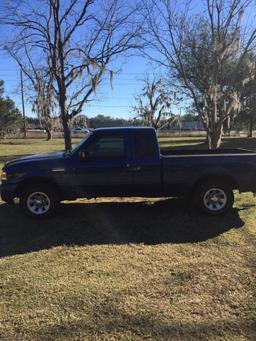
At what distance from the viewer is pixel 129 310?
3.80 metres

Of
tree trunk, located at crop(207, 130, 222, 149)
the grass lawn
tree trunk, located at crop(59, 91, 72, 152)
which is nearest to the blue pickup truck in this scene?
the grass lawn

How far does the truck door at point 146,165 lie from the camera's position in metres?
7.02

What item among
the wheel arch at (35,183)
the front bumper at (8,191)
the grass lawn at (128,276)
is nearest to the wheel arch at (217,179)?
the grass lawn at (128,276)

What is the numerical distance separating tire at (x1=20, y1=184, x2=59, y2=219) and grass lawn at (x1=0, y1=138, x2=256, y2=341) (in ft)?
0.60

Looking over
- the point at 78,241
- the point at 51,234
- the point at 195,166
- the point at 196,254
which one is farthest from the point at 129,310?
the point at 195,166

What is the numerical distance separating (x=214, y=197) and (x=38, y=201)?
3236 mm

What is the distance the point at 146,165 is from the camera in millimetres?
7023

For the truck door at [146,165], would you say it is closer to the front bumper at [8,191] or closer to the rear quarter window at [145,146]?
the rear quarter window at [145,146]

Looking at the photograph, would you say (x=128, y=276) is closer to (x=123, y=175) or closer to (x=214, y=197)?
(x=123, y=175)

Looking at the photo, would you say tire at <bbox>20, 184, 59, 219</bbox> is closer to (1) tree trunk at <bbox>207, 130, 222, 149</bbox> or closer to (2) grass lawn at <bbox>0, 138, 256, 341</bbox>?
(2) grass lawn at <bbox>0, 138, 256, 341</bbox>

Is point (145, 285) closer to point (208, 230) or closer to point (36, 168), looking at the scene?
point (208, 230)

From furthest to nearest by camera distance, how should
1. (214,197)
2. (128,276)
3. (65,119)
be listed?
(65,119), (214,197), (128,276)

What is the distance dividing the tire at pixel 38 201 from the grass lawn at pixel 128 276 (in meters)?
0.18

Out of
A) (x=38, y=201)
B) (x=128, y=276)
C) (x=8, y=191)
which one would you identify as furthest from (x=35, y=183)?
(x=128, y=276)
